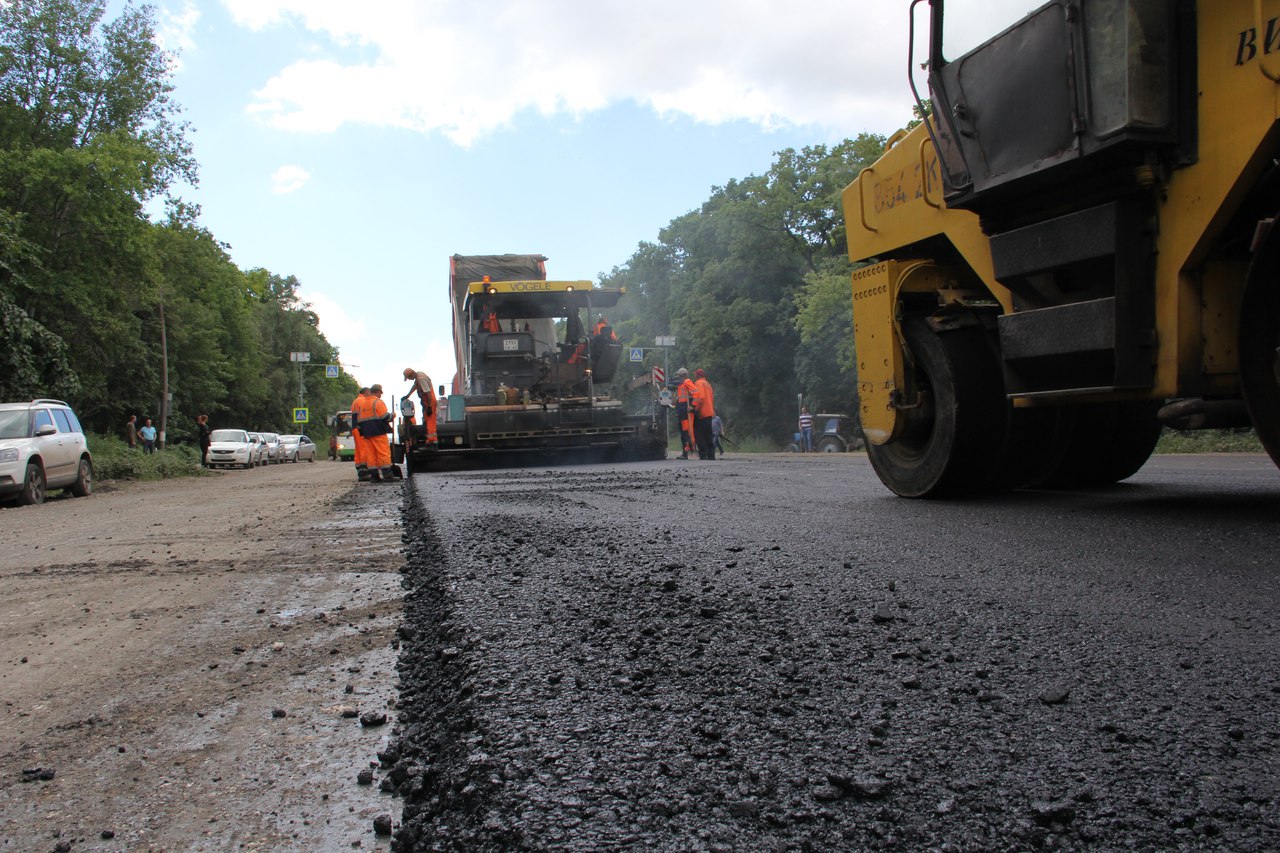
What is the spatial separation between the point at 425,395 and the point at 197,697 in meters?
13.8

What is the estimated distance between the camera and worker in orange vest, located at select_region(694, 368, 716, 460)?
1795cm

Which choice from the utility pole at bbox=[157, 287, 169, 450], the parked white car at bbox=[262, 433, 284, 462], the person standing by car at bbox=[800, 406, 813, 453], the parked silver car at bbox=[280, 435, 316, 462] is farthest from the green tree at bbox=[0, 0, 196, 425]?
the person standing by car at bbox=[800, 406, 813, 453]

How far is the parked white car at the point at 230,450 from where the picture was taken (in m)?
33.9

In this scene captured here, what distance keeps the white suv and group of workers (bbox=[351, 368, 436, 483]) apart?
167 inches

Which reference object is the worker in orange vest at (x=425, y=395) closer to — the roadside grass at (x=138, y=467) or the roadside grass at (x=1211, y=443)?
the roadside grass at (x=138, y=467)

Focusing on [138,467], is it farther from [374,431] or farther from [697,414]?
[697,414]

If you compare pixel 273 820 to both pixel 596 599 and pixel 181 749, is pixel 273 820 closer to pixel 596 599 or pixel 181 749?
pixel 181 749

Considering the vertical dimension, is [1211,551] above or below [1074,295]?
below

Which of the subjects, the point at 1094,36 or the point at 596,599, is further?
the point at 1094,36

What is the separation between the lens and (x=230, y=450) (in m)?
34.2

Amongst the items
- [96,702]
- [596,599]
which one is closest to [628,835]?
[596,599]

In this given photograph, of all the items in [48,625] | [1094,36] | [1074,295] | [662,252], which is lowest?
[48,625]

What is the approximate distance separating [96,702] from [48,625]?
1452 millimetres

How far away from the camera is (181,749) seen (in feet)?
7.04
